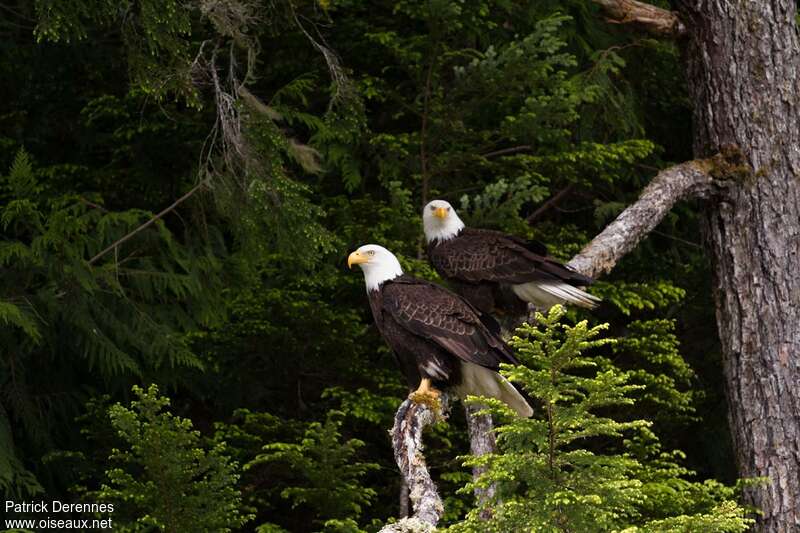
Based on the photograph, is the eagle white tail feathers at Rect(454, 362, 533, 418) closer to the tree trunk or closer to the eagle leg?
the eagle leg

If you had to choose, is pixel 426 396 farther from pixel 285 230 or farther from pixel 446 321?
pixel 285 230

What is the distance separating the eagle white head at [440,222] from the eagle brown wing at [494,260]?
0.05 meters

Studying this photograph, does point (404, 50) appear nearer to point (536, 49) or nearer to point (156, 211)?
point (536, 49)

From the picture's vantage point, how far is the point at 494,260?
6.91 m

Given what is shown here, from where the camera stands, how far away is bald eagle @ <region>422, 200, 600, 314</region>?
21.7 feet

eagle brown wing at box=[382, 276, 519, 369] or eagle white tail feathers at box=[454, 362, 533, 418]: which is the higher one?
eagle brown wing at box=[382, 276, 519, 369]

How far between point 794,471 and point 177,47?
4139mm

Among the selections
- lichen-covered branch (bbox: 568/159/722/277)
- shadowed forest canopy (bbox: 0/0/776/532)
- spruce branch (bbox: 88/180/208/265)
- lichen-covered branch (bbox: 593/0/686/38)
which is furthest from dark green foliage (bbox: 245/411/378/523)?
lichen-covered branch (bbox: 593/0/686/38)

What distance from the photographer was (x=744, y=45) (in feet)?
23.9

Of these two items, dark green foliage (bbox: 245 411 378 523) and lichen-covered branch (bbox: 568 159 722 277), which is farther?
dark green foliage (bbox: 245 411 378 523)

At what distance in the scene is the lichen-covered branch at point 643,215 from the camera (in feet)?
22.0

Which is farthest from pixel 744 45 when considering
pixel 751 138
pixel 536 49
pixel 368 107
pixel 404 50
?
pixel 368 107

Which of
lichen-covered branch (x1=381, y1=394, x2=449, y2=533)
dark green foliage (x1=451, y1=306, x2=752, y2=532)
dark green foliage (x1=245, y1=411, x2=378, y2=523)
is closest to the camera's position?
dark green foliage (x1=451, y1=306, x2=752, y2=532)

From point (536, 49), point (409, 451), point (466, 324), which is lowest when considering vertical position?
point (409, 451)
